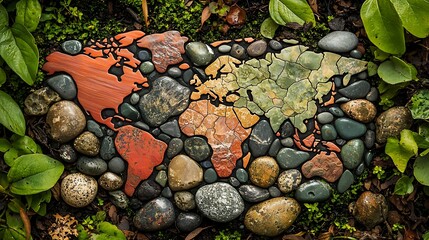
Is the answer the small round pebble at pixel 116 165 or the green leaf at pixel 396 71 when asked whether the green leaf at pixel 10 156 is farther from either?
the green leaf at pixel 396 71

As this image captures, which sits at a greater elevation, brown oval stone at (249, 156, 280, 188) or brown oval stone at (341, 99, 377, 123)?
brown oval stone at (341, 99, 377, 123)

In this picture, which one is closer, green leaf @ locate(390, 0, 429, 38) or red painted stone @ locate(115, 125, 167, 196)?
green leaf @ locate(390, 0, 429, 38)

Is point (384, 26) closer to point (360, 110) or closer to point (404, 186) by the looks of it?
point (360, 110)

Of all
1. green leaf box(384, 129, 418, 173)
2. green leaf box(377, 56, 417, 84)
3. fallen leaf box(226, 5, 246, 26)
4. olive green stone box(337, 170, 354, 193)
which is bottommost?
olive green stone box(337, 170, 354, 193)

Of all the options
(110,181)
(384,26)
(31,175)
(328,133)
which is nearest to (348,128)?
(328,133)

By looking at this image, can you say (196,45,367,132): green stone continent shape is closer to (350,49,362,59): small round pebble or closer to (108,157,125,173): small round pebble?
(350,49,362,59): small round pebble

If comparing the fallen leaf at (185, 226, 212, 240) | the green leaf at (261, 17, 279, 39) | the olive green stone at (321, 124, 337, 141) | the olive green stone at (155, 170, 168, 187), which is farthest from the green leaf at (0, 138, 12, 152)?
the olive green stone at (321, 124, 337, 141)

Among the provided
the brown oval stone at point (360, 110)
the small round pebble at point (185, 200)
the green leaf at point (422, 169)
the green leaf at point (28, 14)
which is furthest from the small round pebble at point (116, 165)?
the green leaf at point (422, 169)

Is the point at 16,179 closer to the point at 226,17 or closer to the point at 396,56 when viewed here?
the point at 226,17
